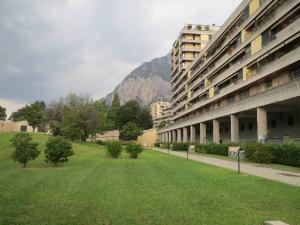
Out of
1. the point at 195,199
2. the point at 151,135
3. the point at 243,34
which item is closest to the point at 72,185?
the point at 195,199

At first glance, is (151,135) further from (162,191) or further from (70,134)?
(162,191)

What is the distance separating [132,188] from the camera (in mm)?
10805

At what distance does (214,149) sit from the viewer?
126 ft

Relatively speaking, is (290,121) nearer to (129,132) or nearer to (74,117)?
(74,117)

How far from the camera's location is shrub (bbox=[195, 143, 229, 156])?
35319mm

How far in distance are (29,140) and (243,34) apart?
32.8 metres

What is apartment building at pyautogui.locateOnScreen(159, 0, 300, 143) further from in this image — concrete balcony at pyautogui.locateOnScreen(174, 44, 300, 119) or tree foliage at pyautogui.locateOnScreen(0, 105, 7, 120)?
tree foliage at pyautogui.locateOnScreen(0, 105, 7, 120)

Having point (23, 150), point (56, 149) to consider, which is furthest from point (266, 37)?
point (23, 150)

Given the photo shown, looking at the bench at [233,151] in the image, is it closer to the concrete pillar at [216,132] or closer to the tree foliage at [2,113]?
the concrete pillar at [216,132]

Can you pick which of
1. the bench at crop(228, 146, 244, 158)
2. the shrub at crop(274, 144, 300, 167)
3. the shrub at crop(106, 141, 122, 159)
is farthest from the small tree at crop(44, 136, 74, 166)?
the bench at crop(228, 146, 244, 158)

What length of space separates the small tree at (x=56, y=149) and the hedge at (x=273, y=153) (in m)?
15.0

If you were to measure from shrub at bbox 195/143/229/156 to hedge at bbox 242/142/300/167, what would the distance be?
9689 mm

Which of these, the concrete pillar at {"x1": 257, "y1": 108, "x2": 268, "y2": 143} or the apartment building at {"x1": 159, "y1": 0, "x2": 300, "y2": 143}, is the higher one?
the apartment building at {"x1": 159, "y1": 0, "x2": 300, "y2": 143}

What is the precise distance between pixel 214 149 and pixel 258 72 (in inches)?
443
